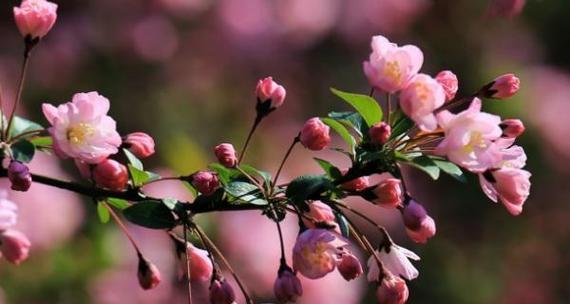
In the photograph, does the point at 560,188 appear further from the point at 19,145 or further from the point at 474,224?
the point at 19,145

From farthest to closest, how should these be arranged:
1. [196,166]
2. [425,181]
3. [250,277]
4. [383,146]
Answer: [425,181]
[196,166]
[250,277]
[383,146]

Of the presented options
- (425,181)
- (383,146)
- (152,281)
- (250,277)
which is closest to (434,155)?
(383,146)

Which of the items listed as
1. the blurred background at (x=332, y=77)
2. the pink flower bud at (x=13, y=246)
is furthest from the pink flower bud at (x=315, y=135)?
the blurred background at (x=332, y=77)

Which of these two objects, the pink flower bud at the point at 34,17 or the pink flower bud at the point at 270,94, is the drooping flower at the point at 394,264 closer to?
the pink flower bud at the point at 270,94

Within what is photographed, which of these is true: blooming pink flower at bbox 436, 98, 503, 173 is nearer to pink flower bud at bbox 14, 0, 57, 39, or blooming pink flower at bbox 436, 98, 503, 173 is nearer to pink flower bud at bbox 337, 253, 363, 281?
pink flower bud at bbox 337, 253, 363, 281

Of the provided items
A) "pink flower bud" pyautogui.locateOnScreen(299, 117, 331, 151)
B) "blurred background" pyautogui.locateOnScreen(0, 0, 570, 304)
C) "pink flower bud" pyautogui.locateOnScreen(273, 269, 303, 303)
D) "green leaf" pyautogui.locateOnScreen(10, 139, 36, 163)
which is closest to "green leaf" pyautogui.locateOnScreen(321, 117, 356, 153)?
"pink flower bud" pyautogui.locateOnScreen(299, 117, 331, 151)
